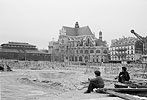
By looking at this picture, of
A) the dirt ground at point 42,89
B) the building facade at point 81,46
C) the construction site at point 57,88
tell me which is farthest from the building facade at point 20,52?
the dirt ground at point 42,89

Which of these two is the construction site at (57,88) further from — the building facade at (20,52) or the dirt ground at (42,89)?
the building facade at (20,52)

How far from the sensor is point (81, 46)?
10731 centimetres

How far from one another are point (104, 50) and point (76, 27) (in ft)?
99.2

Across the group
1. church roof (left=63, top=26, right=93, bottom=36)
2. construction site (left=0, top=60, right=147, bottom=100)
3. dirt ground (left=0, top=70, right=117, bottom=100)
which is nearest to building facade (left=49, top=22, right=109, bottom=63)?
church roof (left=63, top=26, right=93, bottom=36)

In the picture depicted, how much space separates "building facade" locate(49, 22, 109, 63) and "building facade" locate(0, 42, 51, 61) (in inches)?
631

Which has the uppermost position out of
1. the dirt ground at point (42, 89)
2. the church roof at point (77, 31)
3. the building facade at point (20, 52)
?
the church roof at point (77, 31)

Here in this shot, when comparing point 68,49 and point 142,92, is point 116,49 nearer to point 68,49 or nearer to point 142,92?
point 68,49

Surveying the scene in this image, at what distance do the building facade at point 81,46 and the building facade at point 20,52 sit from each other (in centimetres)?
1604

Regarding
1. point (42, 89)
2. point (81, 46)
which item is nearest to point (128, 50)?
point (81, 46)

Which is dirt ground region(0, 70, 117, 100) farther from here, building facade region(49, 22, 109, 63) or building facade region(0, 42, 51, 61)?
building facade region(49, 22, 109, 63)

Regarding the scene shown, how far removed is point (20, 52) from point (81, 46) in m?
33.0

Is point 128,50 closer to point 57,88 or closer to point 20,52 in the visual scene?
point 20,52

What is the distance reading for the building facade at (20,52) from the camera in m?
86.1

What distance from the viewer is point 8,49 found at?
90125 mm
